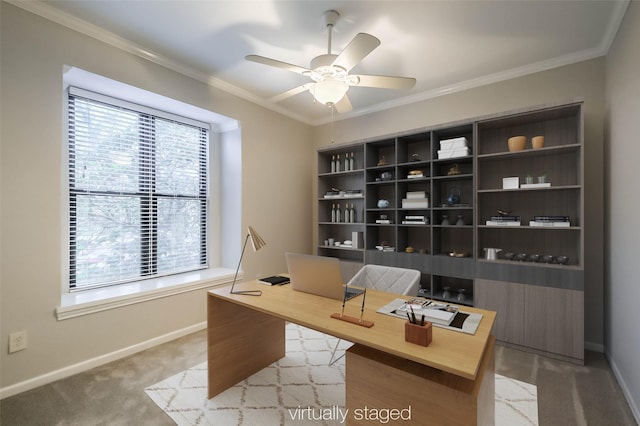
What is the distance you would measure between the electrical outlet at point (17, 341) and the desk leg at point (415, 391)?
2330 mm

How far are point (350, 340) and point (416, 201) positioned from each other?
2.35 meters

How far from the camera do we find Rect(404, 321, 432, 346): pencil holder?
1214 millimetres

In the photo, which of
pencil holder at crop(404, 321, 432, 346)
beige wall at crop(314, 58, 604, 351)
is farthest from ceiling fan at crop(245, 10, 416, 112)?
beige wall at crop(314, 58, 604, 351)

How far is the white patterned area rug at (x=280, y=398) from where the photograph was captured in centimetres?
181

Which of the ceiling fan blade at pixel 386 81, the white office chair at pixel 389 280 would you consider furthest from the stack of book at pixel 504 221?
the ceiling fan blade at pixel 386 81

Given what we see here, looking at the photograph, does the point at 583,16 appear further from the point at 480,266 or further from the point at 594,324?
the point at 594,324

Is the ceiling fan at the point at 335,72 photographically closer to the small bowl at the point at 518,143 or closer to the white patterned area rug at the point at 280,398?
the small bowl at the point at 518,143

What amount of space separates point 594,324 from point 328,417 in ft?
8.51

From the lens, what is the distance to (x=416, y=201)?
10.9 feet

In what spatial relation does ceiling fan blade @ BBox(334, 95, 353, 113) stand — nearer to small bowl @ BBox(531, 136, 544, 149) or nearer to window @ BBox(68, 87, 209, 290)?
small bowl @ BBox(531, 136, 544, 149)

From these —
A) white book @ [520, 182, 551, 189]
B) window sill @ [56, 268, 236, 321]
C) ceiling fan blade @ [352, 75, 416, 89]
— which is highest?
ceiling fan blade @ [352, 75, 416, 89]

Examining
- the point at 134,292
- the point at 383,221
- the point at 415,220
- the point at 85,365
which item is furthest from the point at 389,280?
the point at 85,365

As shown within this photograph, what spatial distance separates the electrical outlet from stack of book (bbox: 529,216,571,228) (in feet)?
13.6

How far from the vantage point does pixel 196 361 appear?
2.52 metres
